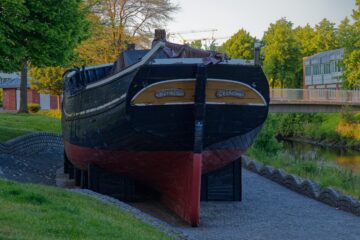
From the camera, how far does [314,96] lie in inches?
2053

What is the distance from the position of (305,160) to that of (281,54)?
161 ft

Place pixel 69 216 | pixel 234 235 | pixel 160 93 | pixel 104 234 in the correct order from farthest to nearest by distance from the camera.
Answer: pixel 160 93
pixel 234 235
pixel 69 216
pixel 104 234

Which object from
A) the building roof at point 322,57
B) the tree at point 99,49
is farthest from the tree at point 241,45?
the tree at point 99,49

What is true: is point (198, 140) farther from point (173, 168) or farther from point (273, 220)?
point (273, 220)

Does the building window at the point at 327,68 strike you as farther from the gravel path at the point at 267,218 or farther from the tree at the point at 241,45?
the gravel path at the point at 267,218

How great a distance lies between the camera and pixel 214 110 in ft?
39.0

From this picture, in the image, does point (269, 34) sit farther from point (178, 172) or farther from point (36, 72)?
point (178, 172)

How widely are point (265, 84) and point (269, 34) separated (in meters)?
67.5

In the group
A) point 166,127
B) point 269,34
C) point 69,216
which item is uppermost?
point 269,34

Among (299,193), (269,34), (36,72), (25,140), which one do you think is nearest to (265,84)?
(299,193)

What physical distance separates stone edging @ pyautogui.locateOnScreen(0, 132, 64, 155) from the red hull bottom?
7.32 m

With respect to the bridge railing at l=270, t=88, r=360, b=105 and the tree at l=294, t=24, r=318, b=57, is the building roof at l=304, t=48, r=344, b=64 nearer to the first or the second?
the tree at l=294, t=24, r=318, b=57

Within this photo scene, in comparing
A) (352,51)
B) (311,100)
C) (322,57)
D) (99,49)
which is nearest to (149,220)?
(99,49)

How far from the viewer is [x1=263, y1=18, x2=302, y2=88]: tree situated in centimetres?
7206
